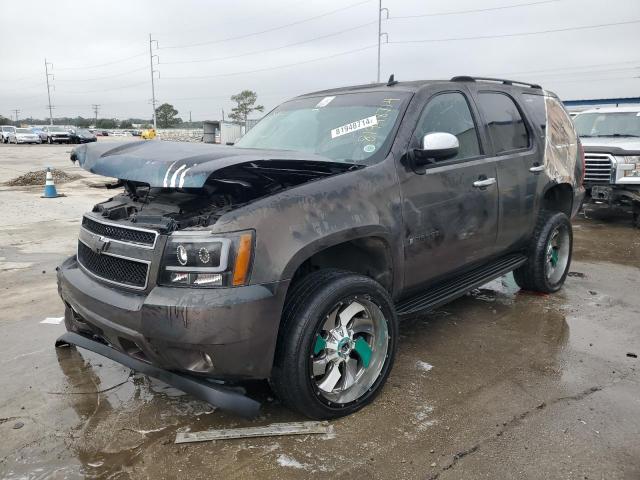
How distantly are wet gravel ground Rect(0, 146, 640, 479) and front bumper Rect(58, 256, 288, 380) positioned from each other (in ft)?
1.56

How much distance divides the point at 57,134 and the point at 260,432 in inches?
Result: 1923

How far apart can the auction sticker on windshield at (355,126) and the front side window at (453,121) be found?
0.31 metres

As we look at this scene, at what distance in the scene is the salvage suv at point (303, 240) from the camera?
2541 mm

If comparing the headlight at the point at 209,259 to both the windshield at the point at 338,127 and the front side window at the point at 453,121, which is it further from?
the front side window at the point at 453,121

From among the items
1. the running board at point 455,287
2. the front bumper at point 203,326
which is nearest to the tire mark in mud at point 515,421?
the running board at point 455,287

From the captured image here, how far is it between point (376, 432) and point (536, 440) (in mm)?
834

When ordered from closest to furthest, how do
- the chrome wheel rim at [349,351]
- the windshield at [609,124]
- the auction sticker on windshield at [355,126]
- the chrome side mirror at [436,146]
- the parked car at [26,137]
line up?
the chrome wheel rim at [349,351] → the chrome side mirror at [436,146] → the auction sticker on windshield at [355,126] → the windshield at [609,124] → the parked car at [26,137]

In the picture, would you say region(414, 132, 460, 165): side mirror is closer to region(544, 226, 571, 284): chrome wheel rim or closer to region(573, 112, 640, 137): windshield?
region(544, 226, 571, 284): chrome wheel rim

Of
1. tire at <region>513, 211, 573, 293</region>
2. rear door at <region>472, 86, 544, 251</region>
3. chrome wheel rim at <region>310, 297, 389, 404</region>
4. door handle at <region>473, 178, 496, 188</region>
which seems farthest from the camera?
tire at <region>513, 211, 573, 293</region>

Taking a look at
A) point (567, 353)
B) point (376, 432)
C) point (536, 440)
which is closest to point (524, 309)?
point (567, 353)

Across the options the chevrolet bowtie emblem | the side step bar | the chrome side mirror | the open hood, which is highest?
the chrome side mirror

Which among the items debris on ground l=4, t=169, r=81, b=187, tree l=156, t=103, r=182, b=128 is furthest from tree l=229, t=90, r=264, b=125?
debris on ground l=4, t=169, r=81, b=187

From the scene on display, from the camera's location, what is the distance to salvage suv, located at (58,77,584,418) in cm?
254

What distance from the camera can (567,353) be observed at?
3912mm
